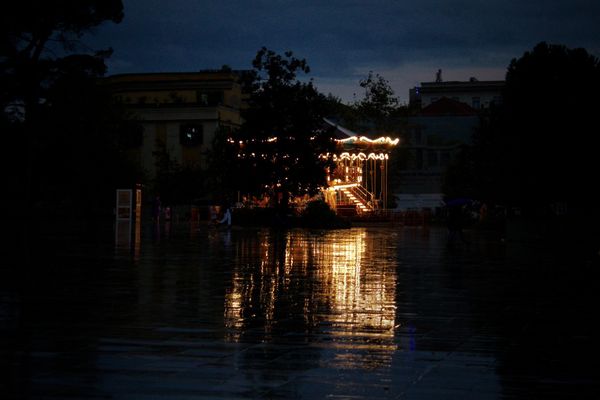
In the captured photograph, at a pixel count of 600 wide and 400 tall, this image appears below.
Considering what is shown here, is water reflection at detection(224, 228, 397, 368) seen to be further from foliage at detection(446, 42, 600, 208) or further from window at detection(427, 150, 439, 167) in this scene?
window at detection(427, 150, 439, 167)

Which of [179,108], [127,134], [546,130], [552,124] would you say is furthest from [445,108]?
[552,124]

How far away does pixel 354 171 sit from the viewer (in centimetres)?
6756

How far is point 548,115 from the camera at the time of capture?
55250 millimetres

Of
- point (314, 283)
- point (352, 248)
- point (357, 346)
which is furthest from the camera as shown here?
point (352, 248)

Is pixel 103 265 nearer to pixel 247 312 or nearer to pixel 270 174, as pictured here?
pixel 247 312

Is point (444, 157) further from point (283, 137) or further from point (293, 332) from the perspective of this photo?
point (293, 332)

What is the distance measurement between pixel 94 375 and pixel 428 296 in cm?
766

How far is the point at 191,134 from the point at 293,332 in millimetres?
87009

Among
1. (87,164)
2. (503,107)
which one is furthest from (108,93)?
(503,107)

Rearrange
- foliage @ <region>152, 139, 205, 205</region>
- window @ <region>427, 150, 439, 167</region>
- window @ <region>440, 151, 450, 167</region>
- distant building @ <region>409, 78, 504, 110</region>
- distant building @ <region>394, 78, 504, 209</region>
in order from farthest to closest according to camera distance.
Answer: distant building @ <region>409, 78, 504, 110</region> → window @ <region>440, 151, 450, 167</region> → window @ <region>427, 150, 439, 167</region> → distant building @ <region>394, 78, 504, 209</region> → foliage @ <region>152, 139, 205, 205</region>

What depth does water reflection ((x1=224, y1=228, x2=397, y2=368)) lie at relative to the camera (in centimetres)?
941

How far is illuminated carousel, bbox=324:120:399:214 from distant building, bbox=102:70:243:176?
25.8 m

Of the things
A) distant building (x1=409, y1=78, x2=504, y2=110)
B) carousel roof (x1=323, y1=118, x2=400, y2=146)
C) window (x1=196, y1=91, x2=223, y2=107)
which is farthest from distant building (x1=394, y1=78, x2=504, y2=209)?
carousel roof (x1=323, y1=118, x2=400, y2=146)

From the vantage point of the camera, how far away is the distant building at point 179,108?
95625 millimetres
